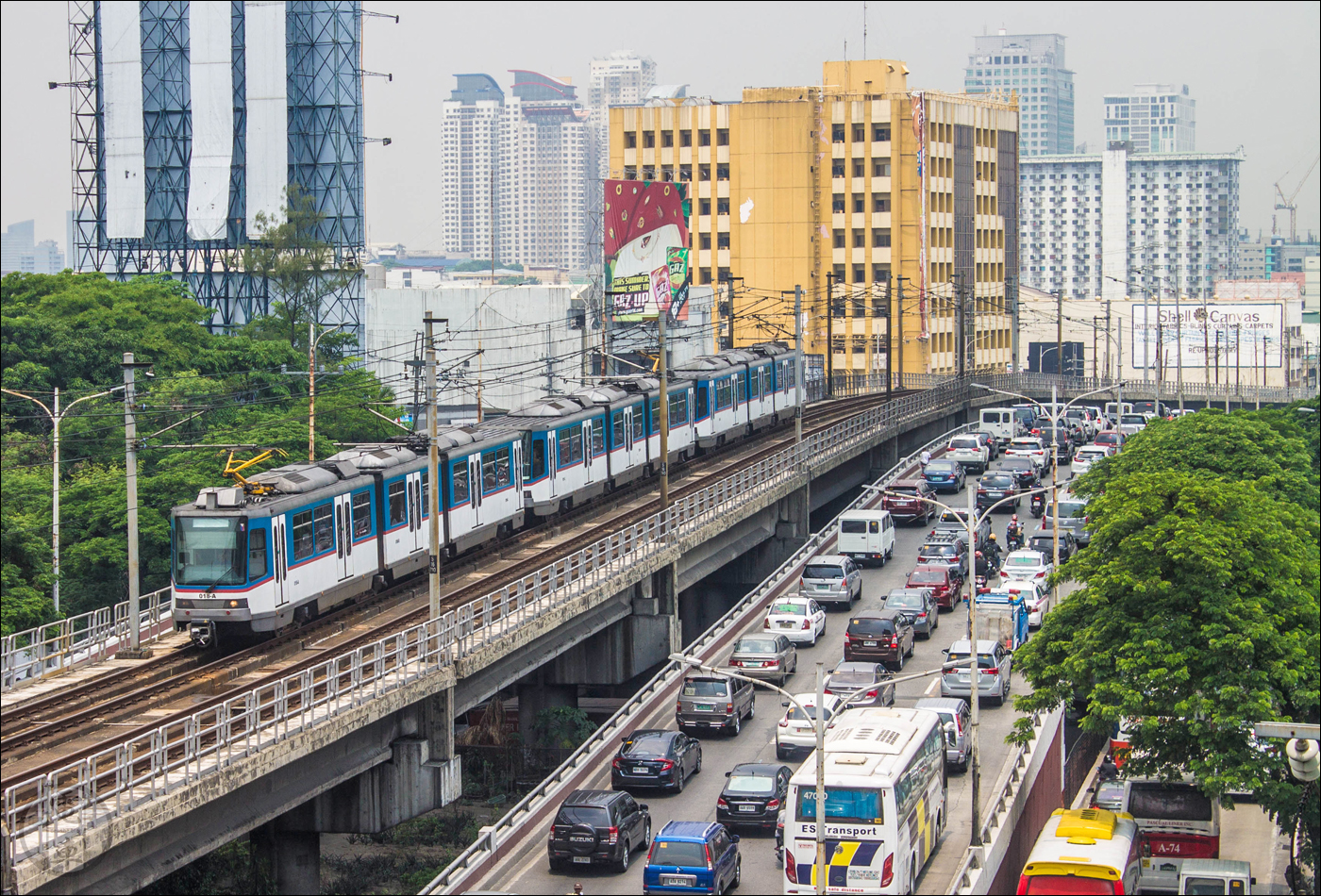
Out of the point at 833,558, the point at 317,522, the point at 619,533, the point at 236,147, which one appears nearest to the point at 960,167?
the point at 236,147

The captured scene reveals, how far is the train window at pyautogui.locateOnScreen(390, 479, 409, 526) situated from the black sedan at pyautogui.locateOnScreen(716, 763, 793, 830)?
12.1 meters

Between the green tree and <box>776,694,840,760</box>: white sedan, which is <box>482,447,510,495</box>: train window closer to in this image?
<box>776,694,840,760</box>: white sedan

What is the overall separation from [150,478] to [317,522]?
20934 millimetres

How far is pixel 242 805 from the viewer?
1114 inches

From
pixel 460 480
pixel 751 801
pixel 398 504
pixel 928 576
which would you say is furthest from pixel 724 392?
pixel 751 801

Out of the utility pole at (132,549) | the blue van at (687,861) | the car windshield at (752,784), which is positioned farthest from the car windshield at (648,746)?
the utility pole at (132,549)

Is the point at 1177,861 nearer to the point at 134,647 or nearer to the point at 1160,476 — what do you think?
the point at 1160,476

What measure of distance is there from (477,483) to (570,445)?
23.6 feet

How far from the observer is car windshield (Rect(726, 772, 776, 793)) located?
33.3m

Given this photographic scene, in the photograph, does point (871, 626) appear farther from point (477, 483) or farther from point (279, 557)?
point (279, 557)

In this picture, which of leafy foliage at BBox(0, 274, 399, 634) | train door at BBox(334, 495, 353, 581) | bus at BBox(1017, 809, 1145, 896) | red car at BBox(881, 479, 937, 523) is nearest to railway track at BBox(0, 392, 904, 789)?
train door at BBox(334, 495, 353, 581)

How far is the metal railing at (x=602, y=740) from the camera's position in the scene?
3105cm

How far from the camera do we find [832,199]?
13762 centimetres

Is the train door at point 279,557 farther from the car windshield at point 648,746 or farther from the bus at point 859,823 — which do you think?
the bus at point 859,823
